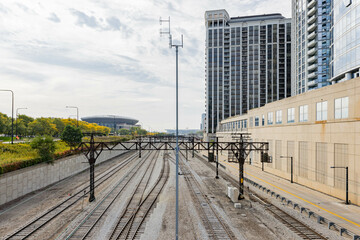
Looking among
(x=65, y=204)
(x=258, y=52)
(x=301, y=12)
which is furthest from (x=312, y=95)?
(x=258, y=52)

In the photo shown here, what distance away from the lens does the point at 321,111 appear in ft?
93.8

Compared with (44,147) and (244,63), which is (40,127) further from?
(244,63)

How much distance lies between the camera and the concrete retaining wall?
23.7m

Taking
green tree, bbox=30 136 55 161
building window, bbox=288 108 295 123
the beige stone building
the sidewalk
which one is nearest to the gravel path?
green tree, bbox=30 136 55 161

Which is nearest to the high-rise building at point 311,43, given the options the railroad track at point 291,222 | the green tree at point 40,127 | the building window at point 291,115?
the building window at point 291,115

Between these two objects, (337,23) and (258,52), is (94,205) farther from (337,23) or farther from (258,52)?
(258,52)

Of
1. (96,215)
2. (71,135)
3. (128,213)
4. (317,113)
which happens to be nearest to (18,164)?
(96,215)

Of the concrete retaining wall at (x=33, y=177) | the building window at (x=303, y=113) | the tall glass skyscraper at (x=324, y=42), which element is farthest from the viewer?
the tall glass skyscraper at (x=324, y=42)

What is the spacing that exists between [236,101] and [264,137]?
258ft

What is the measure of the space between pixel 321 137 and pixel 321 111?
3.78 m

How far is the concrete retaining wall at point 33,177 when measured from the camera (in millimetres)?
23689

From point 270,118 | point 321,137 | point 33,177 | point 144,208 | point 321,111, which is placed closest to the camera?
point 144,208

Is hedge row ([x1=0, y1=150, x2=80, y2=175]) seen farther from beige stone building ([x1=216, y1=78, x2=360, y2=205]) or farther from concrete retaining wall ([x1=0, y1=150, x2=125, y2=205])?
beige stone building ([x1=216, y1=78, x2=360, y2=205])

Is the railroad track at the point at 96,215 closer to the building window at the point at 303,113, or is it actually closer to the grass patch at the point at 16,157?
the grass patch at the point at 16,157
